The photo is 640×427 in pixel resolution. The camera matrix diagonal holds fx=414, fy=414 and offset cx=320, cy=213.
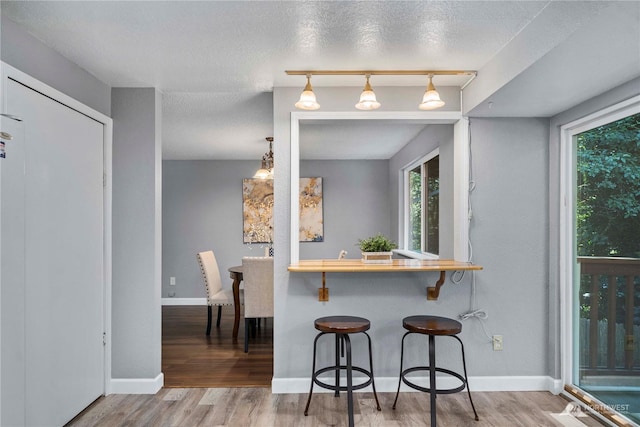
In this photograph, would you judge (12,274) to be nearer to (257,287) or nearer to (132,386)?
(132,386)

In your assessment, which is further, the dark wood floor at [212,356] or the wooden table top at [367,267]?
the dark wood floor at [212,356]

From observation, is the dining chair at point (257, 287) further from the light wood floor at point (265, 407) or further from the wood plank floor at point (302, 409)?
the wood plank floor at point (302, 409)

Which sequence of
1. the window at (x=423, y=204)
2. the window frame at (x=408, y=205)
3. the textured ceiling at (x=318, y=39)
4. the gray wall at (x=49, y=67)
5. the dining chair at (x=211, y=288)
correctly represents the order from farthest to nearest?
the window frame at (x=408, y=205) < the dining chair at (x=211, y=288) < the window at (x=423, y=204) < the gray wall at (x=49, y=67) < the textured ceiling at (x=318, y=39)

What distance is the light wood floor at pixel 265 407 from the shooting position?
2571 mm

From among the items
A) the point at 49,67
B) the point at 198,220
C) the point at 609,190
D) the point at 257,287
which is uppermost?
the point at 49,67

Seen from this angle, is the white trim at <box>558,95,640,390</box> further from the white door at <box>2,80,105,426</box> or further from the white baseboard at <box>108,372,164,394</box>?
the white door at <box>2,80,105,426</box>

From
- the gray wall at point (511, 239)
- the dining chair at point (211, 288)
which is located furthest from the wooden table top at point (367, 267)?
the dining chair at point (211, 288)

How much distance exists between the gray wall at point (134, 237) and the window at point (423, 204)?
2.59m

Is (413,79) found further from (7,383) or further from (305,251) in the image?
(305,251)

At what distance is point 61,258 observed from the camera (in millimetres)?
2443

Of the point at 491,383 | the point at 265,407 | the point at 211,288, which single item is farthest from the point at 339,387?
the point at 211,288

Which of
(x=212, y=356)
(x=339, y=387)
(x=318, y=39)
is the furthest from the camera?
(x=212, y=356)

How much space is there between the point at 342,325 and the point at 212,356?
186cm

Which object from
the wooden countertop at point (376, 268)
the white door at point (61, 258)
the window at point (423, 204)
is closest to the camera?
the white door at point (61, 258)
